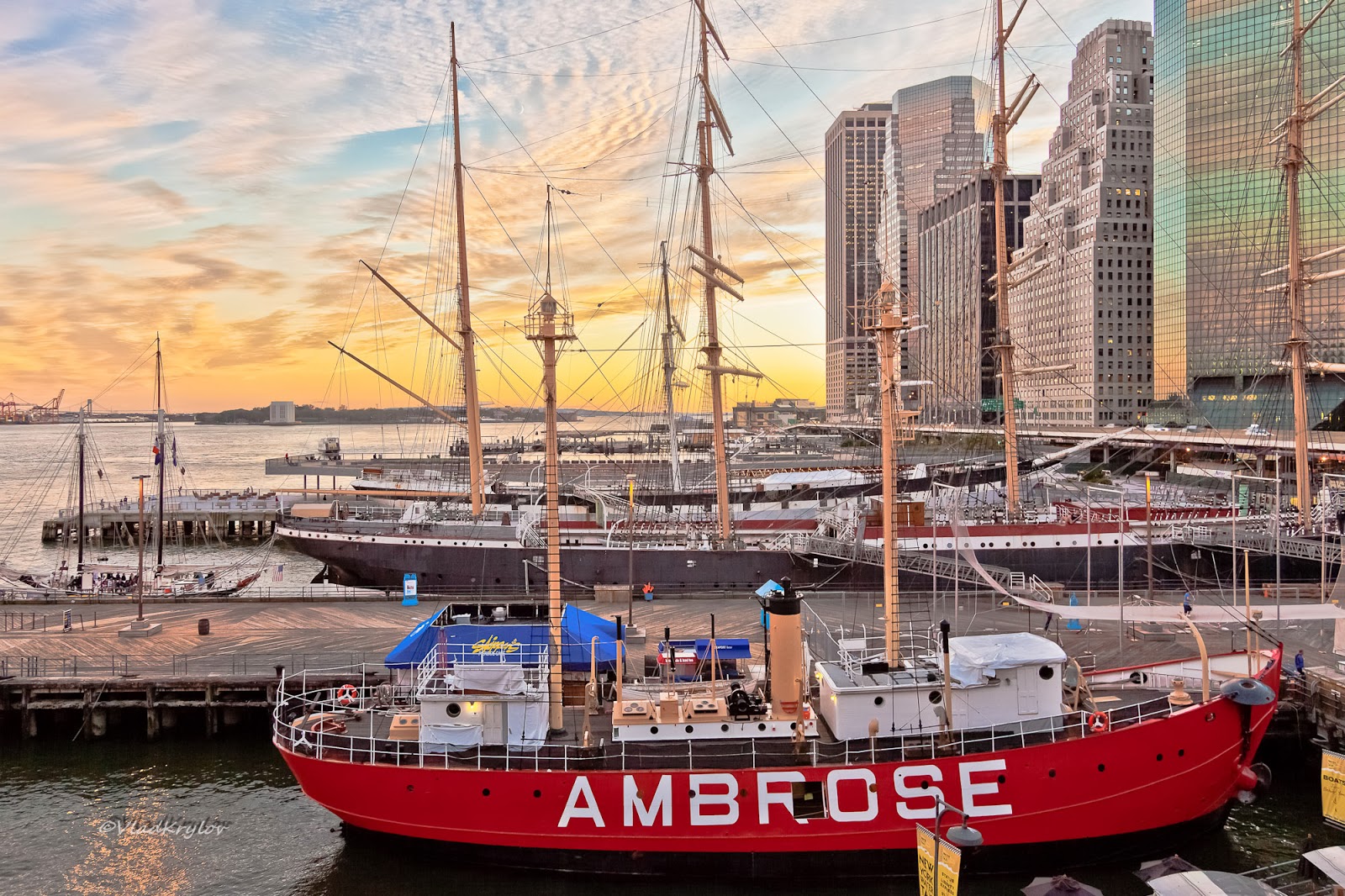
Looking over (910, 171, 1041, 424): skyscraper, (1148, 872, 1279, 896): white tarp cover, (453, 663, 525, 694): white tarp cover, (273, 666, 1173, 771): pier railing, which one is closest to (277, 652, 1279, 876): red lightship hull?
(273, 666, 1173, 771): pier railing

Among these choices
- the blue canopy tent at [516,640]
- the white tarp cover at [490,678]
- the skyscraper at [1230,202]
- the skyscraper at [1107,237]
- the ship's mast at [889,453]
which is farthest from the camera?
the skyscraper at [1107,237]

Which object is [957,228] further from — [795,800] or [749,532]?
[795,800]

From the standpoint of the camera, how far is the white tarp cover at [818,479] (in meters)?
55.7

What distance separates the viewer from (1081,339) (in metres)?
129

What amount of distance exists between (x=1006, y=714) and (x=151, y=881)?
49.6 ft

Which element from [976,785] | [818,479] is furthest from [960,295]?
[976,785]

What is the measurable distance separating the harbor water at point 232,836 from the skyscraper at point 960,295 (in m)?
133

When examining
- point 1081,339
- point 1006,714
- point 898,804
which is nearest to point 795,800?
point 898,804

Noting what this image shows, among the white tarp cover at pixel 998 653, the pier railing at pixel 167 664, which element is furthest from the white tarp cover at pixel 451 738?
the white tarp cover at pixel 998 653

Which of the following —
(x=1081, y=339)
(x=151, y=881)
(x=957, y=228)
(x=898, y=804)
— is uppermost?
(x=957, y=228)

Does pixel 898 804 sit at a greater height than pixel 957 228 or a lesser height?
lesser

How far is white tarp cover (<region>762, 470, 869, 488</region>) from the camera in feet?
183

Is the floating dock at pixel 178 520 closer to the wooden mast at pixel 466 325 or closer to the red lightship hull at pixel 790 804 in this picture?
the wooden mast at pixel 466 325

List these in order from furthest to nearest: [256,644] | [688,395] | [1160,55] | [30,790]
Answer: [1160,55], [688,395], [256,644], [30,790]
